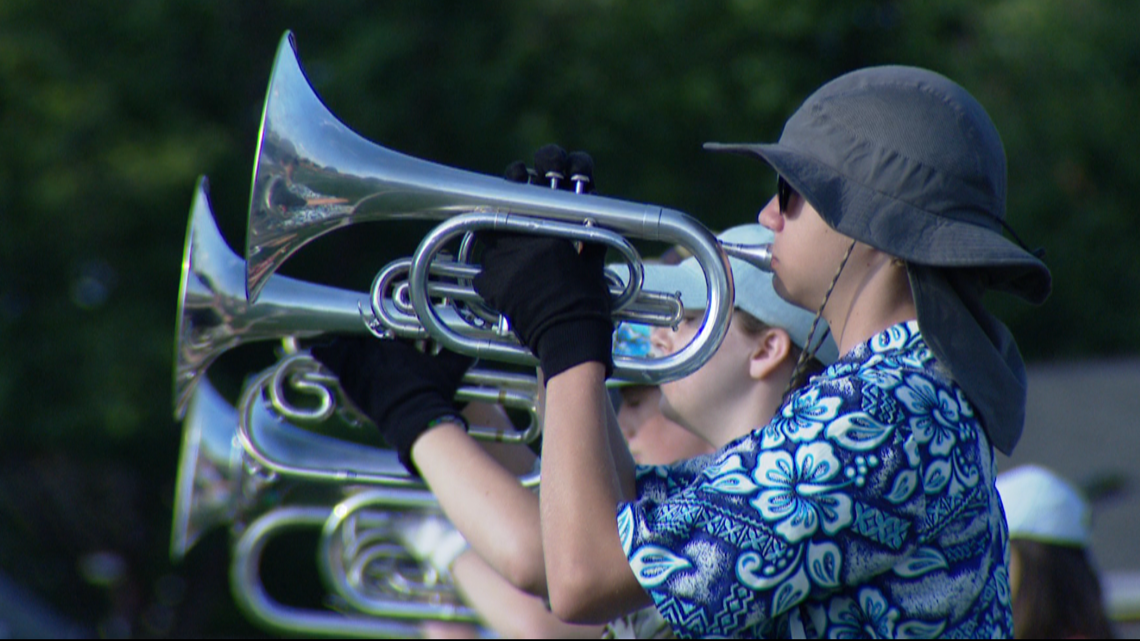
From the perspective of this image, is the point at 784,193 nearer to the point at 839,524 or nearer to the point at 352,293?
the point at 839,524

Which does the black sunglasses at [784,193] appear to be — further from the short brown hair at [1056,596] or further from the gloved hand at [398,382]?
the short brown hair at [1056,596]

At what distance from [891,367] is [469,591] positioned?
6.99 ft

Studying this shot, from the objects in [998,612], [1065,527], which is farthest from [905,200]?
[1065,527]

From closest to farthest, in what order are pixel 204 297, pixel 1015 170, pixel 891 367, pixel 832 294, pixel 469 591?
pixel 891 367 → pixel 832 294 → pixel 204 297 → pixel 469 591 → pixel 1015 170

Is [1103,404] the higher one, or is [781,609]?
[781,609]

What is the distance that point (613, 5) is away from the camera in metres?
8.91

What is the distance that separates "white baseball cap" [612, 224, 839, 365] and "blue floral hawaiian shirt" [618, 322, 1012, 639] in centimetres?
65

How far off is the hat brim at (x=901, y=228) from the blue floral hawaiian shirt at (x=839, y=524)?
0.54 ft

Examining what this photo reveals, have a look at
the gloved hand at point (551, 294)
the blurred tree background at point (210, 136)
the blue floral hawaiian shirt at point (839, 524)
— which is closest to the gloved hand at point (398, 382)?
the gloved hand at point (551, 294)

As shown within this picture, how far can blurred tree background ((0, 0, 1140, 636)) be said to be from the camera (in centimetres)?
809

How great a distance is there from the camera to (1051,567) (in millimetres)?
2996

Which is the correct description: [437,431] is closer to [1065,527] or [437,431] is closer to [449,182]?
[449,182]

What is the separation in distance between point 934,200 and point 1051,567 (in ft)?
5.28

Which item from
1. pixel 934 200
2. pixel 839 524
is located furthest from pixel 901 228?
pixel 839 524
